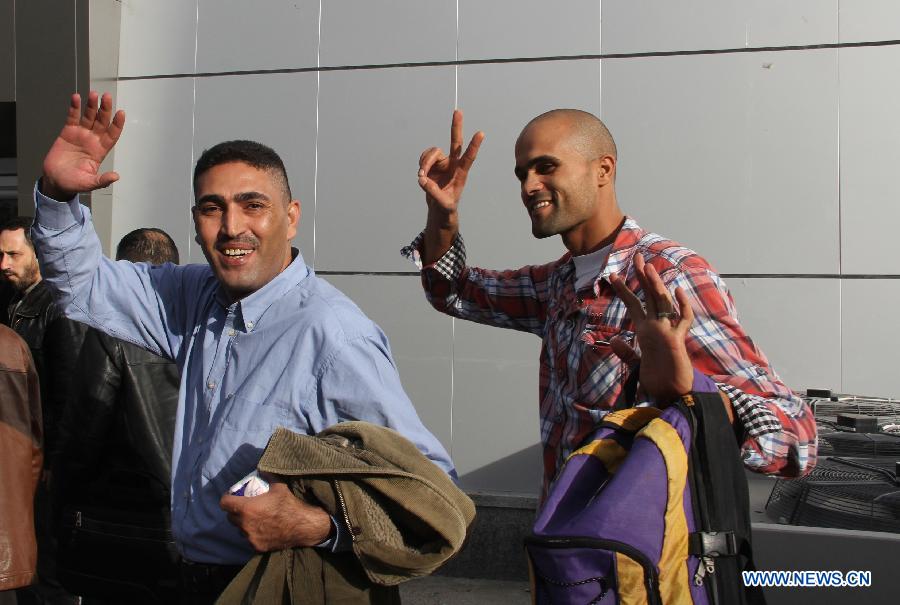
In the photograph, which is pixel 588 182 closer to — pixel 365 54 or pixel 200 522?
pixel 200 522

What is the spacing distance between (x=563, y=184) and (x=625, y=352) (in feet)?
1.88

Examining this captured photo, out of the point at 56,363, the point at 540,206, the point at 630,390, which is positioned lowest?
the point at 56,363

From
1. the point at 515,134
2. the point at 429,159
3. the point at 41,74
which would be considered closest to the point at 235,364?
the point at 429,159

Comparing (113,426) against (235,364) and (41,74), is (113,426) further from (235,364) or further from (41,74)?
(41,74)

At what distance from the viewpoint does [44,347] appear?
4113 millimetres

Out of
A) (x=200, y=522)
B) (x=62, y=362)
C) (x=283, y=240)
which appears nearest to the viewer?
(x=200, y=522)

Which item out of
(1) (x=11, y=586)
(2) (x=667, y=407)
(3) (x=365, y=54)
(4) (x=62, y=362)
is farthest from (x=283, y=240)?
(3) (x=365, y=54)

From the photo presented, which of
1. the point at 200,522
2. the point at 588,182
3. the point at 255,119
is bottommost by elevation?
the point at 200,522

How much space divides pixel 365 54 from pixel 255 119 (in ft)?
3.34

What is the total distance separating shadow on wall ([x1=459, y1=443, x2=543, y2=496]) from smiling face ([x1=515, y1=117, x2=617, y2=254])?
4079 millimetres

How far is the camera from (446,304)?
113 inches

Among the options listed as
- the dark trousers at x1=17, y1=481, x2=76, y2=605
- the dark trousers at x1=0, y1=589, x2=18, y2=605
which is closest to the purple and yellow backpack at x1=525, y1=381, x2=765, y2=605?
the dark trousers at x1=0, y1=589, x2=18, y2=605

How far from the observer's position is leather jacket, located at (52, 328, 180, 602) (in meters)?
3.02

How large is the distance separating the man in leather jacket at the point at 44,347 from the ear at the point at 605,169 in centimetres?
224
